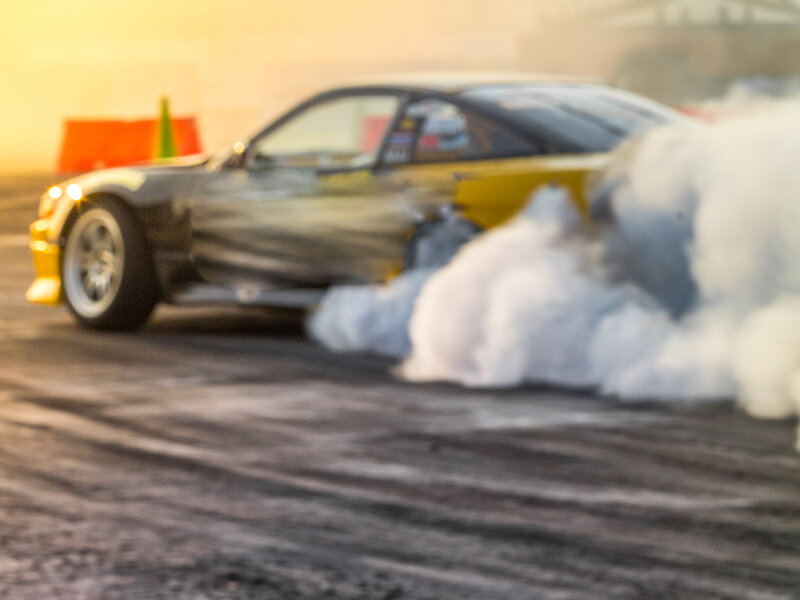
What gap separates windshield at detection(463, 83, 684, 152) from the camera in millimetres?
7773

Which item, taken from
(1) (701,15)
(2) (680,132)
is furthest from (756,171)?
(1) (701,15)

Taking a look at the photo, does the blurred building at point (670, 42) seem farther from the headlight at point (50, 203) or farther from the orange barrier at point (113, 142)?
the headlight at point (50, 203)

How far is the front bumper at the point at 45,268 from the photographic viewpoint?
903cm

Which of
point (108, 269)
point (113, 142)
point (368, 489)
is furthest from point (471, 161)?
point (113, 142)

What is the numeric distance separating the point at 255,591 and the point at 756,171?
125 inches

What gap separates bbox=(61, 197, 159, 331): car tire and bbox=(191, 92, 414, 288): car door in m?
0.35

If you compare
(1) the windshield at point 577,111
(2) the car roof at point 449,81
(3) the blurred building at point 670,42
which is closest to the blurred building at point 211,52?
(3) the blurred building at point 670,42

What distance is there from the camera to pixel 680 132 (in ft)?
23.0

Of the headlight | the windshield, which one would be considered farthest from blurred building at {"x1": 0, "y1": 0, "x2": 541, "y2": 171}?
the windshield

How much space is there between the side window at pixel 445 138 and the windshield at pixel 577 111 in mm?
107

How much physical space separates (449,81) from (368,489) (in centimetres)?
350

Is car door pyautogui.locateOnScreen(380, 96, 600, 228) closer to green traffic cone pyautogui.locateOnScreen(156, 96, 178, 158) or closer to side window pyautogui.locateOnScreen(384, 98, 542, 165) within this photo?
side window pyautogui.locateOnScreen(384, 98, 542, 165)

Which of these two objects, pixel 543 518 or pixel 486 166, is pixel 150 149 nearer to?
pixel 486 166

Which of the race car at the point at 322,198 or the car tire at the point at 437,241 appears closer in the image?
the car tire at the point at 437,241
